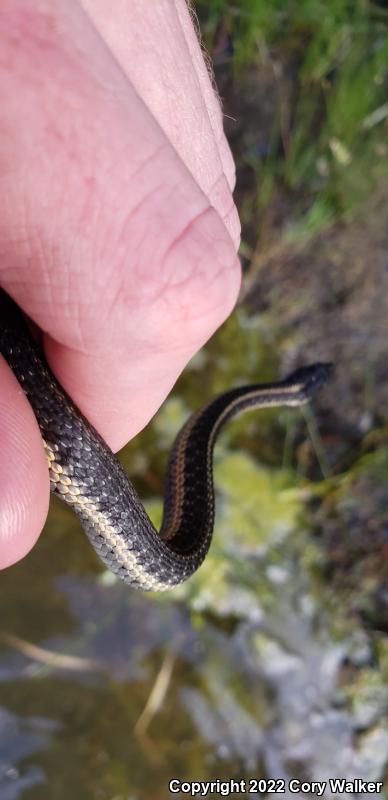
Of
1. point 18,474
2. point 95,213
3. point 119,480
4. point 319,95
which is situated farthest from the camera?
point 319,95

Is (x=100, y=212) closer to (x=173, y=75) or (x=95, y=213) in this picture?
(x=95, y=213)

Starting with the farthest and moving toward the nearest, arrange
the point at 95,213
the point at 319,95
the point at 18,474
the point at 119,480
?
the point at 319,95 < the point at 119,480 < the point at 18,474 < the point at 95,213

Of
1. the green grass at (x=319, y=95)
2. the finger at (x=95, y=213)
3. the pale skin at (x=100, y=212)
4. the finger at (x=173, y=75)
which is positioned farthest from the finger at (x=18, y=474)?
the green grass at (x=319, y=95)

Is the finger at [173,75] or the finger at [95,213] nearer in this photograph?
the finger at [95,213]

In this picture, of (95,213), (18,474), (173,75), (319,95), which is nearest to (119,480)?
(18,474)

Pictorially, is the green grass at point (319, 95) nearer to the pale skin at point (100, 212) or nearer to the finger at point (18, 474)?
the pale skin at point (100, 212)

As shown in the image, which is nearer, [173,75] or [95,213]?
[95,213]

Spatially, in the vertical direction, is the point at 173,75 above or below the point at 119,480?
above

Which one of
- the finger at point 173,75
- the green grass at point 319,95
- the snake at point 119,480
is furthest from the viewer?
the green grass at point 319,95
